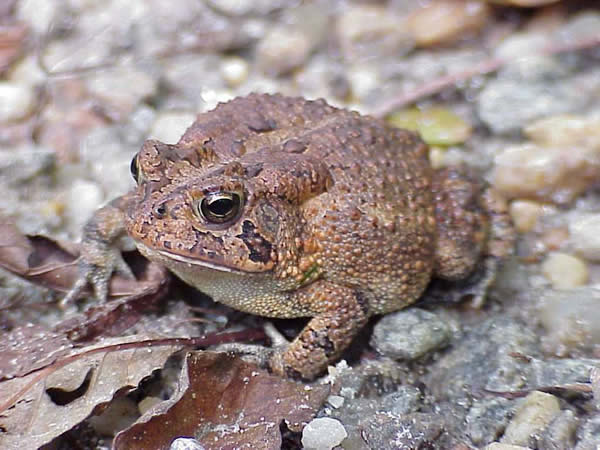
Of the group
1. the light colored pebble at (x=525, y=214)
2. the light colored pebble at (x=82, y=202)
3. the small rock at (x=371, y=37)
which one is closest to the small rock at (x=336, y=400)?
the light colored pebble at (x=525, y=214)

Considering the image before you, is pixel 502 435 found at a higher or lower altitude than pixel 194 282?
lower

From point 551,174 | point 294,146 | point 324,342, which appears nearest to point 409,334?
point 324,342

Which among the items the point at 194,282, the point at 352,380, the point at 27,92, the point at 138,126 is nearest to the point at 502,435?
the point at 352,380

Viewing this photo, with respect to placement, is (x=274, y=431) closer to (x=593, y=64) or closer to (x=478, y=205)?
(x=478, y=205)

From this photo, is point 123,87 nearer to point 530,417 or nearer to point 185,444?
point 185,444

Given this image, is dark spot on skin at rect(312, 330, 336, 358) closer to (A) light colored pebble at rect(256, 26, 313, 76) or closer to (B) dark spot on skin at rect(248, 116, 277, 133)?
(B) dark spot on skin at rect(248, 116, 277, 133)

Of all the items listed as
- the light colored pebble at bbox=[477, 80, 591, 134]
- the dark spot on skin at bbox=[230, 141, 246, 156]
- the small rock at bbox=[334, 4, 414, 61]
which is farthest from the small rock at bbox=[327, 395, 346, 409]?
the small rock at bbox=[334, 4, 414, 61]
